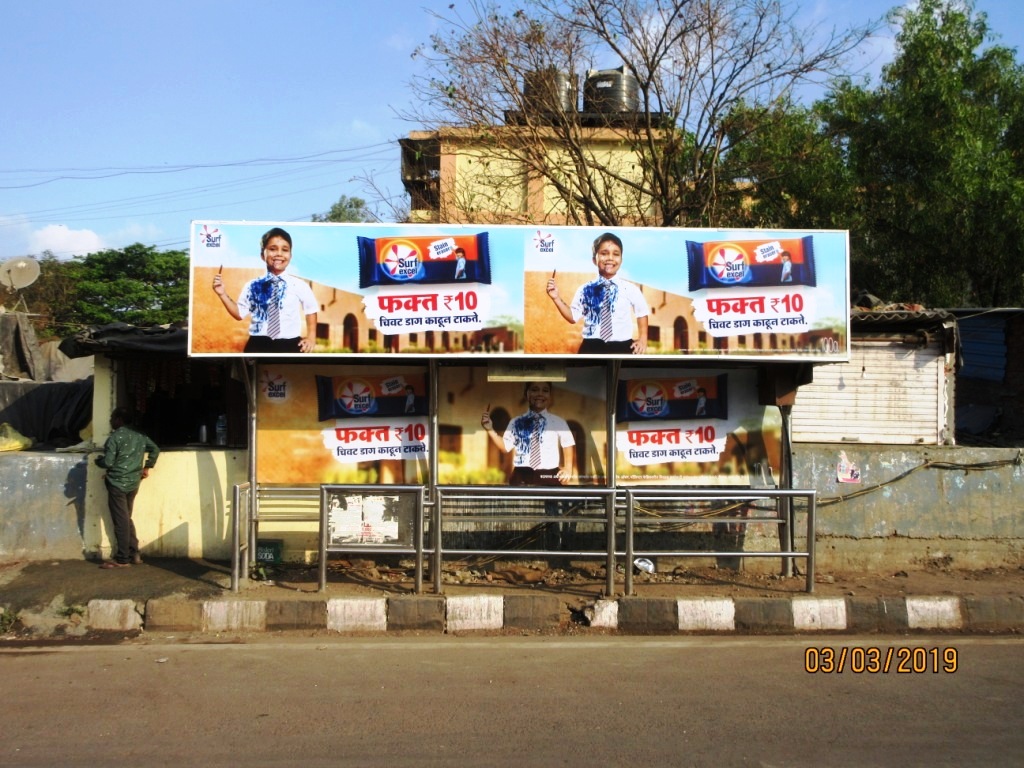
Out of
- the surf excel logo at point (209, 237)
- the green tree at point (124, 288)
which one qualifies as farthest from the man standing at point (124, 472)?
the green tree at point (124, 288)

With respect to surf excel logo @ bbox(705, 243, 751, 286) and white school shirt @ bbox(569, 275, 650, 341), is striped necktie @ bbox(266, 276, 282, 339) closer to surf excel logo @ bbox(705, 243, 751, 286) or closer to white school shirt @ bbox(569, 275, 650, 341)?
white school shirt @ bbox(569, 275, 650, 341)

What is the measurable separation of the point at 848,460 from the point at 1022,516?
185 cm

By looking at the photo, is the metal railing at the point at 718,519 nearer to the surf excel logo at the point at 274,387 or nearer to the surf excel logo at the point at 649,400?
the surf excel logo at the point at 649,400

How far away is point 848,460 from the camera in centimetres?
867

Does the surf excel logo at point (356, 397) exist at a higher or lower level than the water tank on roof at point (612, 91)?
lower

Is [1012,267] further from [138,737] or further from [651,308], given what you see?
[138,737]

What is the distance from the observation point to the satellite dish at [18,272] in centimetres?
1280

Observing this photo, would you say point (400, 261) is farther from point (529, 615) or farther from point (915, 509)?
point (915, 509)

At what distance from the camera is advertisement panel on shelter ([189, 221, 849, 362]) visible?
7.31m

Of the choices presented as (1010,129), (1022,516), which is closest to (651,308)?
(1022,516)

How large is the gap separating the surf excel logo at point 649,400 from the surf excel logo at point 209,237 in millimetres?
4000
